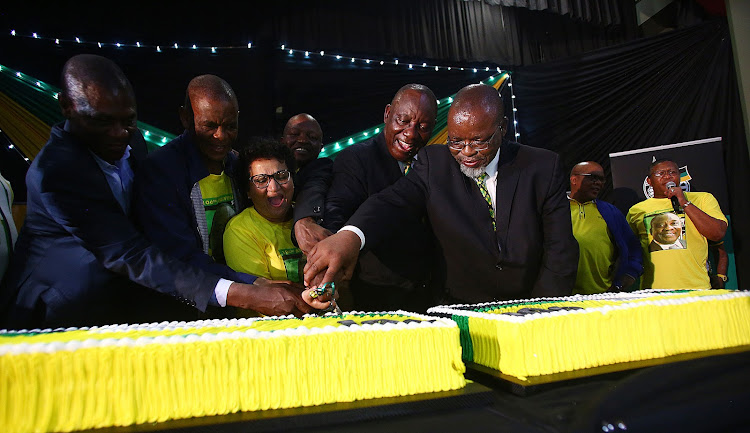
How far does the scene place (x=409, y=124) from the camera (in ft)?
8.95

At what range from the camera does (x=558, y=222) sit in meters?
2.22

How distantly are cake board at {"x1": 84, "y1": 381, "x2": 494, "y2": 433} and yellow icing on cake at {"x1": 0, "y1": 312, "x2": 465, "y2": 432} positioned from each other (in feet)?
0.09

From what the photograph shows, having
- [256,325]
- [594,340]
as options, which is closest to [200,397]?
[256,325]

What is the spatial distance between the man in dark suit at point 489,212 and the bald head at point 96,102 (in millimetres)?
1078

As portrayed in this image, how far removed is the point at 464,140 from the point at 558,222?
578mm

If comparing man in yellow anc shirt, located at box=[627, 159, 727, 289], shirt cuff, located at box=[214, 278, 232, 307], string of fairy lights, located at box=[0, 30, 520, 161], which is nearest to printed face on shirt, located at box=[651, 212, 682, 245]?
man in yellow anc shirt, located at box=[627, 159, 727, 289]

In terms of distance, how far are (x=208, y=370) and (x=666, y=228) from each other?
4861mm

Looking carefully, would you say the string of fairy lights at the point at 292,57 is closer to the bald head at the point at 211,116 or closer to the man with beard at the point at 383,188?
the bald head at the point at 211,116

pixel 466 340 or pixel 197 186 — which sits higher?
pixel 197 186

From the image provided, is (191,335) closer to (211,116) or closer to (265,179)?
(265,179)

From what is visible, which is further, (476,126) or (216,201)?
(216,201)

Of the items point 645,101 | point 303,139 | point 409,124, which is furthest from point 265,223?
point 645,101

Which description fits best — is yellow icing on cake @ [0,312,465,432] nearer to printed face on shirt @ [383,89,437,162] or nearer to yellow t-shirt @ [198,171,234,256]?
yellow t-shirt @ [198,171,234,256]

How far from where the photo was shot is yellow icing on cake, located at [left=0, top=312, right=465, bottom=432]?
3.11 feet
